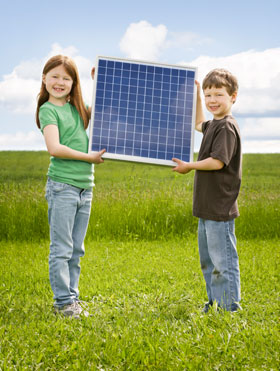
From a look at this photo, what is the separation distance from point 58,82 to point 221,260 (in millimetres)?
2262

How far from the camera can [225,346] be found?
3457 mm

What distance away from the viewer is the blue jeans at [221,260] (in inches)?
161

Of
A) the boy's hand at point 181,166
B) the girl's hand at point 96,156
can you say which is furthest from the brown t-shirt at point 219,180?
the girl's hand at point 96,156

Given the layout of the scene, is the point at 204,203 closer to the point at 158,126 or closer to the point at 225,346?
the point at 158,126

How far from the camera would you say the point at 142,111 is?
410 cm

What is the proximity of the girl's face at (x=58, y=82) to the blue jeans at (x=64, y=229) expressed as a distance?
83 cm

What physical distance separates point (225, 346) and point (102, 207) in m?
4.98

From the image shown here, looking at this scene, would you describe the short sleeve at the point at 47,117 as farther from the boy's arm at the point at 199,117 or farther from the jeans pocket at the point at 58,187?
the boy's arm at the point at 199,117

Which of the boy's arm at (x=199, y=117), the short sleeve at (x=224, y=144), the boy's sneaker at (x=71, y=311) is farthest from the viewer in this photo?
the boy's arm at (x=199, y=117)

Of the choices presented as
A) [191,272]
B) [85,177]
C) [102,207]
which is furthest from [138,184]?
[85,177]

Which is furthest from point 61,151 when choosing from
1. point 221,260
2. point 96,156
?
point 221,260

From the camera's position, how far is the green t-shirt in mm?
4078

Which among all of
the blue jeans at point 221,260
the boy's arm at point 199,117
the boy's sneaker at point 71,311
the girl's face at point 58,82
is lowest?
the boy's sneaker at point 71,311

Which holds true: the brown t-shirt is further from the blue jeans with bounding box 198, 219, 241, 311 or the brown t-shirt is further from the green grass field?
the green grass field
